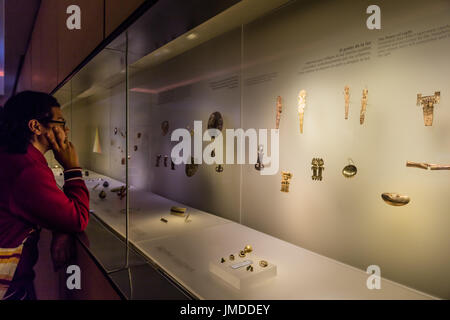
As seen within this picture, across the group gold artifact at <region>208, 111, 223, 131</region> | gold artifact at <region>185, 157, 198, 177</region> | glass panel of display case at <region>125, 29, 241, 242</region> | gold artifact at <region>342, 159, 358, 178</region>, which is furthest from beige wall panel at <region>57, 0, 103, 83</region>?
gold artifact at <region>342, 159, 358, 178</region>

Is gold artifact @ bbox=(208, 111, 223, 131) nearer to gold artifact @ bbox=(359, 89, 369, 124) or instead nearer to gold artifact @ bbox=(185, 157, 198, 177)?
gold artifact @ bbox=(185, 157, 198, 177)

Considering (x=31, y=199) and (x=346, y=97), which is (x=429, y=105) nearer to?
(x=346, y=97)

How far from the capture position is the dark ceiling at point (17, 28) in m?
3.91

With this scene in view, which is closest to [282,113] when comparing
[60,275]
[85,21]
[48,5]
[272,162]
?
[272,162]

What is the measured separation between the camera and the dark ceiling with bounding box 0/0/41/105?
12.8 feet

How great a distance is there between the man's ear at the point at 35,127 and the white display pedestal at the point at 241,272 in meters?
1.01

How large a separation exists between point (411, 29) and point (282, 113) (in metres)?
0.89

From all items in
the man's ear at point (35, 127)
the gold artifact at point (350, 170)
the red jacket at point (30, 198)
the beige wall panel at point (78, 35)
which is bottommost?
the red jacket at point (30, 198)

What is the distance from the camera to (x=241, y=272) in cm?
129

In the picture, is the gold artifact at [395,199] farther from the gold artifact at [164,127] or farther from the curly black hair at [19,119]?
the gold artifact at [164,127]

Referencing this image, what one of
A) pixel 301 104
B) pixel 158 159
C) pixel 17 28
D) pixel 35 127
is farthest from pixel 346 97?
pixel 17 28

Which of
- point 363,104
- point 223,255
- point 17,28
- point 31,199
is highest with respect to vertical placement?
point 17,28

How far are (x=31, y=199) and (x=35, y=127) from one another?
330mm

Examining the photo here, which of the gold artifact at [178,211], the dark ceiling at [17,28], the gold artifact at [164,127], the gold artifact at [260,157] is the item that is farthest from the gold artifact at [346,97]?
the dark ceiling at [17,28]
